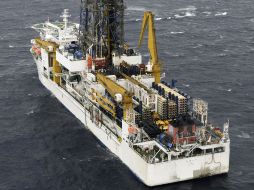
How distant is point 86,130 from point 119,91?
16735 millimetres

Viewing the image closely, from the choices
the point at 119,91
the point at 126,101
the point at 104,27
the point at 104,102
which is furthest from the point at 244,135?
the point at 104,27

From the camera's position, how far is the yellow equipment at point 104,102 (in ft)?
334

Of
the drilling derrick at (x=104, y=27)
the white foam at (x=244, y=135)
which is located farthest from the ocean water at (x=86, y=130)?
the drilling derrick at (x=104, y=27)

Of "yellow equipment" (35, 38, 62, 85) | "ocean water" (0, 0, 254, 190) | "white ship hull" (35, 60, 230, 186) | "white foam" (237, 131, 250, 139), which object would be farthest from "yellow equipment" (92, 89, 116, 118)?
"white foam" (237, 131, 250, 139)

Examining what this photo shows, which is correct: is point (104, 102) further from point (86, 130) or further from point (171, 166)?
point (171, 166)

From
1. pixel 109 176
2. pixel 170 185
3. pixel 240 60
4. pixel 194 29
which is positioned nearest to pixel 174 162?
pixel 170 185

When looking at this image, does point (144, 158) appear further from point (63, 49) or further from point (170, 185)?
point (63, 49)

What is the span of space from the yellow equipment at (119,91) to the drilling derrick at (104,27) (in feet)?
39.4

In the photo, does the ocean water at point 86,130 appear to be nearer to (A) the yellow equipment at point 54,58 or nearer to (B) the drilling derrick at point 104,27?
(A) the yellow equipment at point 54,58

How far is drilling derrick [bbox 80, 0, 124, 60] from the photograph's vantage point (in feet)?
397

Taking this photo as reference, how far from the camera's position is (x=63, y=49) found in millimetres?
128500

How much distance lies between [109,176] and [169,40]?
270ft

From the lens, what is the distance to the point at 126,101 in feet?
A: 319

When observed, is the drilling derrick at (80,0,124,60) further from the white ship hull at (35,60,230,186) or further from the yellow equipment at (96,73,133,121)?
the white ship hull at (35,60,230,186)
